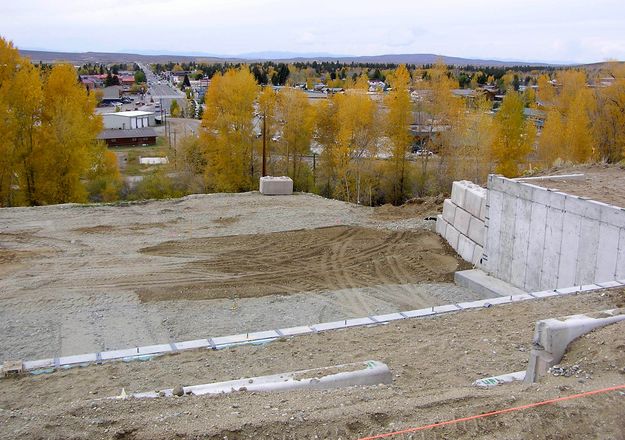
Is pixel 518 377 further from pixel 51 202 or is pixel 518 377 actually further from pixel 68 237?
pixel 51 202

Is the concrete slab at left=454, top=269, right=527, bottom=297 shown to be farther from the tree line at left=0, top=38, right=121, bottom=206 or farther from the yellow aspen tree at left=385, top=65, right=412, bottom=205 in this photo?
the tree line at left=0, top=38, right=121, bottom=206

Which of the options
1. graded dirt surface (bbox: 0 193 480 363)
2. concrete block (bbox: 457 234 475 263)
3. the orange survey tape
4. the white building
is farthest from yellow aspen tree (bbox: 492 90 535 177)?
the white building

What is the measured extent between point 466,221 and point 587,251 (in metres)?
3.93

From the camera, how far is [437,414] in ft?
13.6

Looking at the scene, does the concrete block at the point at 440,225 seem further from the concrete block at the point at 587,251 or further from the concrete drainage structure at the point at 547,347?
the concrete drainage structure at the point at 547,347

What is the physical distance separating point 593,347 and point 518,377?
73 cm

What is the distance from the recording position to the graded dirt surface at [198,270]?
9289mm

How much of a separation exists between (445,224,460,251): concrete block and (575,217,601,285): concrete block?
417 cm

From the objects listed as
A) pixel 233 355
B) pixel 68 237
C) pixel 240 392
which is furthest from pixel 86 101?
pixel 240 392

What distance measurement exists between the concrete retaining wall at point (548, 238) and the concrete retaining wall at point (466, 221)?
59 centimetres

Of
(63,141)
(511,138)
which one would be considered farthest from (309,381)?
(511,138)

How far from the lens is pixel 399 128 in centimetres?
2630

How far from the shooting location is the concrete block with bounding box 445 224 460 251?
13.7 m

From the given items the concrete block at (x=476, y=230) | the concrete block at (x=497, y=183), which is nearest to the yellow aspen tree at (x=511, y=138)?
the concrete block at (x=476, y=230)
